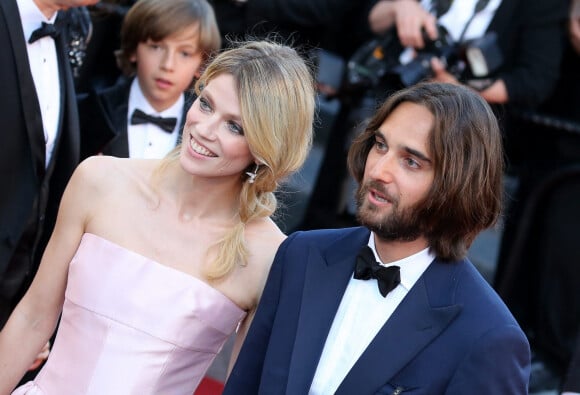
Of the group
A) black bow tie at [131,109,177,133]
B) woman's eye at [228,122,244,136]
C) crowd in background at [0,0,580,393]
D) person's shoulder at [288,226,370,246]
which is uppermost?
woman's eye at [228,122,244,136]

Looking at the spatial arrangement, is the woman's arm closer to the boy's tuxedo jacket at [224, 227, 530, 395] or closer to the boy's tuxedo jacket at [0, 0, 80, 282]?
the boy's tuxedo jacket at [0, 0, 80, 282]

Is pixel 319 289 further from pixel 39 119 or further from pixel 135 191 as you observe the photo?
pixel 39 119

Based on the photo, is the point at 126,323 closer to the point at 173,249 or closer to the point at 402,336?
the point at 173,249

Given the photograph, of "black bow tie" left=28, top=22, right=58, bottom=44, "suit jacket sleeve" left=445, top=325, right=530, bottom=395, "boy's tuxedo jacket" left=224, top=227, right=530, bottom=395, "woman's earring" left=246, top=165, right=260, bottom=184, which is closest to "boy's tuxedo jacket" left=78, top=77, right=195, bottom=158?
"black bow tie" left=28, top=22, right=58, bottom=44

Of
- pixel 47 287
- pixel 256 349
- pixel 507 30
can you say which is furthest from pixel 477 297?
pixel 507 30

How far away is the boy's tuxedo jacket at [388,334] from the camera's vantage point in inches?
90.7

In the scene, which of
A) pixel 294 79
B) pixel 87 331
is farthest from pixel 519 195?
pixel 87 331

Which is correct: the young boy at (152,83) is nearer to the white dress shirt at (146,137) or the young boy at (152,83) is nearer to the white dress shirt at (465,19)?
the white dress shirt at (146,137)

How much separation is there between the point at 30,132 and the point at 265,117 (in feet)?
3.05

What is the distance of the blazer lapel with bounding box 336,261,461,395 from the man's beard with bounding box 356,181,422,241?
0.15 m

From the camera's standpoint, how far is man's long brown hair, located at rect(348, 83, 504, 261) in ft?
8.04

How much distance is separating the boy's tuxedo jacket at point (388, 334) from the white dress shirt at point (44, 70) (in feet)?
3.86

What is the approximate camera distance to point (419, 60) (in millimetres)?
4578

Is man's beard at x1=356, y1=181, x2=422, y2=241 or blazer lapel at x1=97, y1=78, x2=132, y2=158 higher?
man's beard at x1=356, y1=181, x2=422, y2=241
